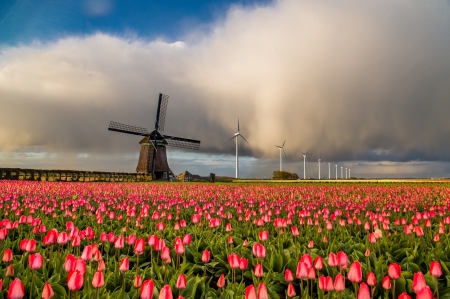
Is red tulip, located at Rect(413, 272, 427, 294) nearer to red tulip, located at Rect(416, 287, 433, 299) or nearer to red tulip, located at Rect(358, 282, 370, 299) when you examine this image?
red tulip, located at Rect(416, 287, 433, 299)

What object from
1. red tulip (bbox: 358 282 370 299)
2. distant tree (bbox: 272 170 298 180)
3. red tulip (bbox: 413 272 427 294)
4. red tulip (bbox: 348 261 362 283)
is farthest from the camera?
distant tree (bbox: 272 170 298 180)

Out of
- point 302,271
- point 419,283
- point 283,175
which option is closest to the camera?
point 419,283

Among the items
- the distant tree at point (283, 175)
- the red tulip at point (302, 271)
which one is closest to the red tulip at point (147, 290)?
the red tulip at point (302, 271)

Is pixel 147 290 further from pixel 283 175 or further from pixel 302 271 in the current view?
pixel 283 175

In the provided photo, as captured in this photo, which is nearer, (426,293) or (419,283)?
(426,293)

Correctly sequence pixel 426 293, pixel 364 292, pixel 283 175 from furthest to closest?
pixel 283 175 < pixel 364 292 < pixel 426 293

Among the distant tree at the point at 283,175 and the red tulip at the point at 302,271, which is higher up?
the distant tree at the point at 283,175

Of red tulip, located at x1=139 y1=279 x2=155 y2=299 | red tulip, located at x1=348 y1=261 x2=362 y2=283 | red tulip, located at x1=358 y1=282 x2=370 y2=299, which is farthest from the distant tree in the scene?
red tulip, located at x1=139 y1=279 x2=155 y2=299

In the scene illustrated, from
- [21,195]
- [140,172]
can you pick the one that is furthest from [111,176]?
[21,195]

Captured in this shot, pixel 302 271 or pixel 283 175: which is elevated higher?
pixel 283 175

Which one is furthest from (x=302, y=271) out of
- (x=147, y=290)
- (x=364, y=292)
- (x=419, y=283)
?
(x=147, y=290)

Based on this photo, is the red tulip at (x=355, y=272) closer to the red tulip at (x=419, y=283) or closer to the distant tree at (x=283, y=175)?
the red tulip at (x=419, y=283)

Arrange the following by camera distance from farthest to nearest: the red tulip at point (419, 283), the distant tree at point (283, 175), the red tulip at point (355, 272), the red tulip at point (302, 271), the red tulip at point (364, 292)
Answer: the distant tree at point (283, 175), the red tulip at point (302, 271), the red tulip at point (355, 272), the red tulip at point (419, 283), the red tulip at point (364, 292)

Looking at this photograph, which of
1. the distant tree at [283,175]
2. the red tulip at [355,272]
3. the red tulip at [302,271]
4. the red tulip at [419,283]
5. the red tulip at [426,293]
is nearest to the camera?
the red tulip at [426,293]
